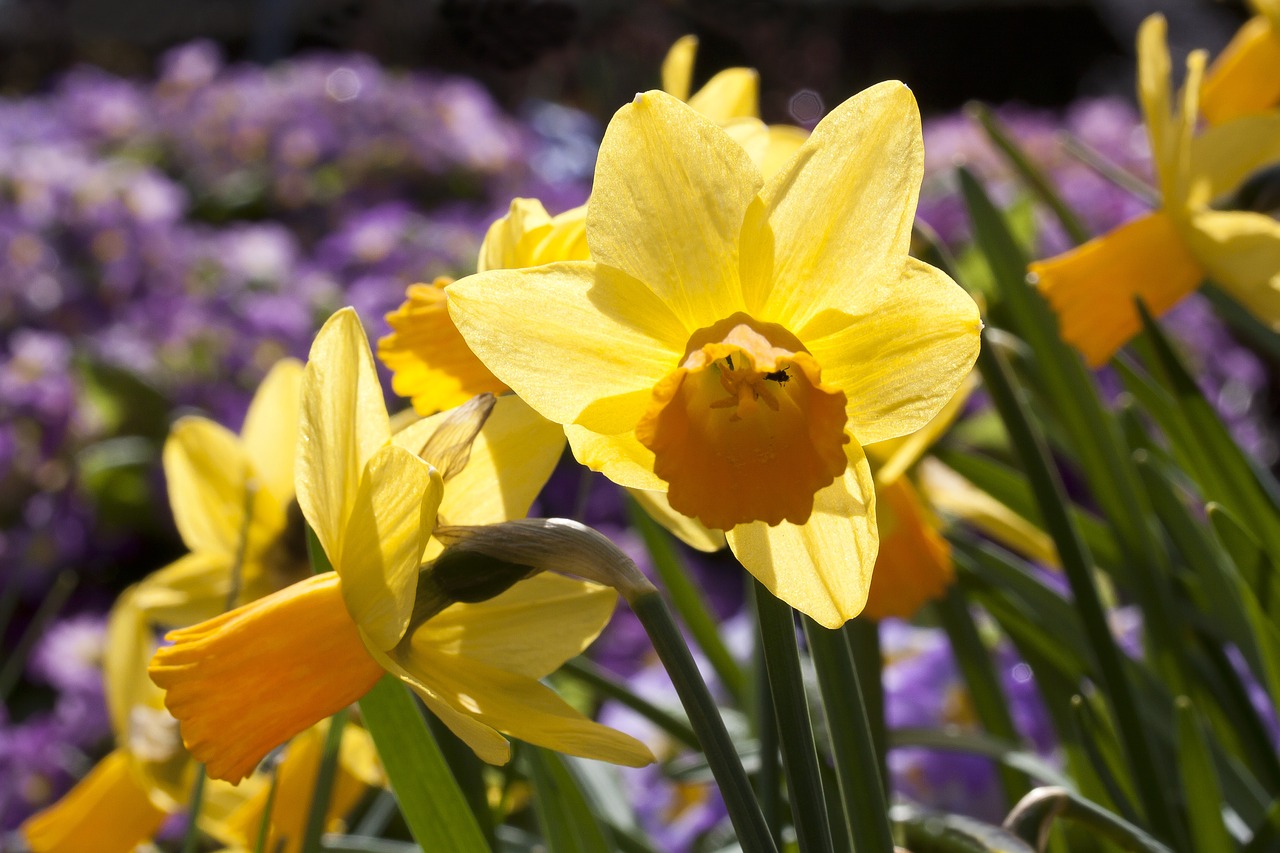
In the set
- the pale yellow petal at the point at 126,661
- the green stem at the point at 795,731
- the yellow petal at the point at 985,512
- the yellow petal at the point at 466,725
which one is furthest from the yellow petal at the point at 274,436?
the yellow petal at the point at 985,512

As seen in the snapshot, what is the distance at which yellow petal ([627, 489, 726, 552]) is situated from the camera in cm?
57

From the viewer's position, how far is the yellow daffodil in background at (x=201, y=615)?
842mm

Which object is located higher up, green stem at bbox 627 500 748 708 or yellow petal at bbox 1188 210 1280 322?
yellow petal at bbox 1188 210 1280 322

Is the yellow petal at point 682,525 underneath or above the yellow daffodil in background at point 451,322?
underneath

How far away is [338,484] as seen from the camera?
56cm

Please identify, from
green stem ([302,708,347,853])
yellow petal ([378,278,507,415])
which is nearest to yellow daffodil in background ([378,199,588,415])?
yellow petal ([378,278,507,415])

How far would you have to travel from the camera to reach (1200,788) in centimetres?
79

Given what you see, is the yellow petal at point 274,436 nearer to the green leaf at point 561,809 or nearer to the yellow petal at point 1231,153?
the green leaf at point 561,809

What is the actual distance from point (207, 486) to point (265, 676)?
1.35ft

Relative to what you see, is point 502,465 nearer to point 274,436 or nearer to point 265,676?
point 265,676

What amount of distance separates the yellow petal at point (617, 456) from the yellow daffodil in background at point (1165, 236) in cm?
51

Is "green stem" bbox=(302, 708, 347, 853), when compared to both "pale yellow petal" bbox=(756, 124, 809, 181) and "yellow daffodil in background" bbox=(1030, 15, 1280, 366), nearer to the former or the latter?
"pale yellow petal" bbox=(756, 124, 809, 181)

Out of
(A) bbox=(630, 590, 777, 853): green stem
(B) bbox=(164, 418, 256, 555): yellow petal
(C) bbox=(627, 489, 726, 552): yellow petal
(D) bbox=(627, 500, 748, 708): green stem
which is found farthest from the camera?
(D) bbox=(627, 500, 748, 708): green stem

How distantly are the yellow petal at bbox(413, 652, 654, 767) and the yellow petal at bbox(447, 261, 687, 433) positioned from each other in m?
0.14
